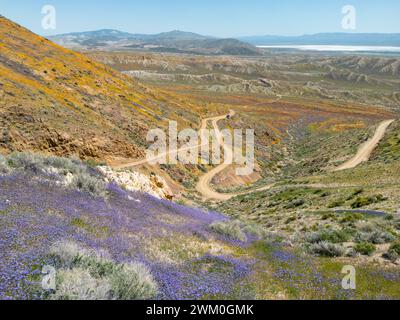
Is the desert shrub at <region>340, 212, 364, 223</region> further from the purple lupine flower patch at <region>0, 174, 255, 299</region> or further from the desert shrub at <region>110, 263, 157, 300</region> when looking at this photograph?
the desert shrub at <region>110, 263, 157, 300</region>

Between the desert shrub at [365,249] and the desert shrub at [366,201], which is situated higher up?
the desert shrub at [365,249]

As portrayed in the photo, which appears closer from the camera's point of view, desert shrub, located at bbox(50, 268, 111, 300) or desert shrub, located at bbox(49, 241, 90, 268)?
desert shrub, located at bbox(50, 268, 111, 300)

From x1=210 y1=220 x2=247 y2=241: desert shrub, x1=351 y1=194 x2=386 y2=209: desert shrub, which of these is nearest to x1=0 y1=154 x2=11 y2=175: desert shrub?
x1=210 y1=220 x2=247 y2=241: desert shrub

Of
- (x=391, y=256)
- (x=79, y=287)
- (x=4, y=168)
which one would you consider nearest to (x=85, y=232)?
(x=79, y=287)

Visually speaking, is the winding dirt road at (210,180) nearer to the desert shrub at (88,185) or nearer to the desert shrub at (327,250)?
the desert shrub at (88,185)

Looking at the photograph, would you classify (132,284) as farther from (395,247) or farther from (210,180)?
(210,180)

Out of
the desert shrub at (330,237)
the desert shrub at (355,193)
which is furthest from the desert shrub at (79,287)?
the desert shrub at (355,193)
